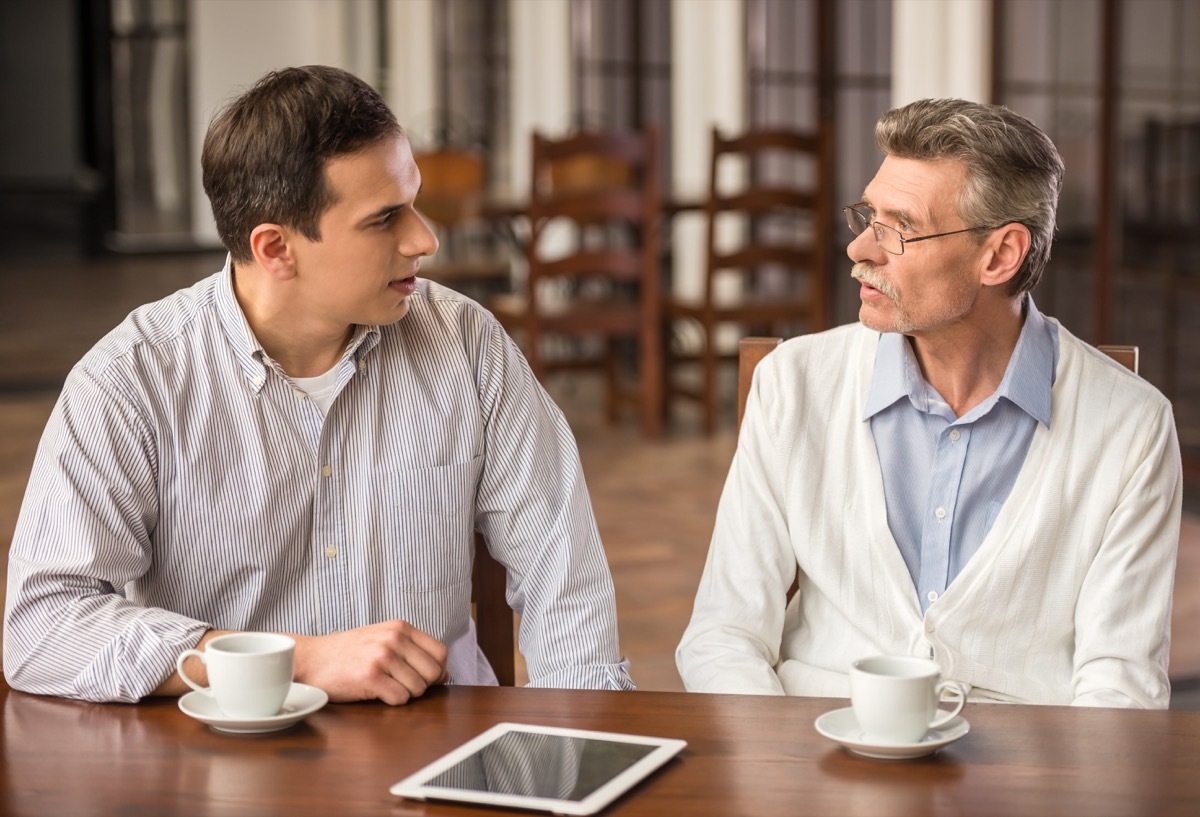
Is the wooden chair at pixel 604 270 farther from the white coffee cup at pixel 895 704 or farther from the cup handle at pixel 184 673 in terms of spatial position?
the white coffee cup at pixel 895 704

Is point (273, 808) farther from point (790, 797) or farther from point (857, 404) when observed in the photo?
point (857, 404)

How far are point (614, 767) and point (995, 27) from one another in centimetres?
513

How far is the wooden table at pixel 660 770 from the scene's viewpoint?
1.05 meters

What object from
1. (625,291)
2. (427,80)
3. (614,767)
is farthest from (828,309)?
(614,767)

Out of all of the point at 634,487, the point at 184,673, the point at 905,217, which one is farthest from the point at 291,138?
the point at 634,487

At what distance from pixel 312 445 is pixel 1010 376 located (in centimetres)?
75

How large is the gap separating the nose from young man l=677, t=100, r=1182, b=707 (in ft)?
1.38

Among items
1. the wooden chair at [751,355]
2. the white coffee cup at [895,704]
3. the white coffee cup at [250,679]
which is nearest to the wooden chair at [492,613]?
the wooden chair at [751,355]

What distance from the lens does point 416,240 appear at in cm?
159

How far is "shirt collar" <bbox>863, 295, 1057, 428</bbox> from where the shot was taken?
64.4 inches

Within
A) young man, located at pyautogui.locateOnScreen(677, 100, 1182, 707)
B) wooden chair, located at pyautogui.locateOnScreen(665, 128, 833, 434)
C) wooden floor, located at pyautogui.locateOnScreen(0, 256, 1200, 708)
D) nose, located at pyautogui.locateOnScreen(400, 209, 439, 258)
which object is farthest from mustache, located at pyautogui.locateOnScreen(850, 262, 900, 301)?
wooden chair, located at pyautogui.locateOnScreen(665, 128, 833, 434)

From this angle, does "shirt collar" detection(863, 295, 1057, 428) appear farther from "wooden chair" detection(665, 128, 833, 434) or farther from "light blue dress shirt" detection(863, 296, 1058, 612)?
"wooden chair" detection(665, 128, 833, 434)

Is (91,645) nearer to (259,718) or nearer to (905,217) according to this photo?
(259,718)

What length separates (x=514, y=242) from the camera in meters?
6.42
